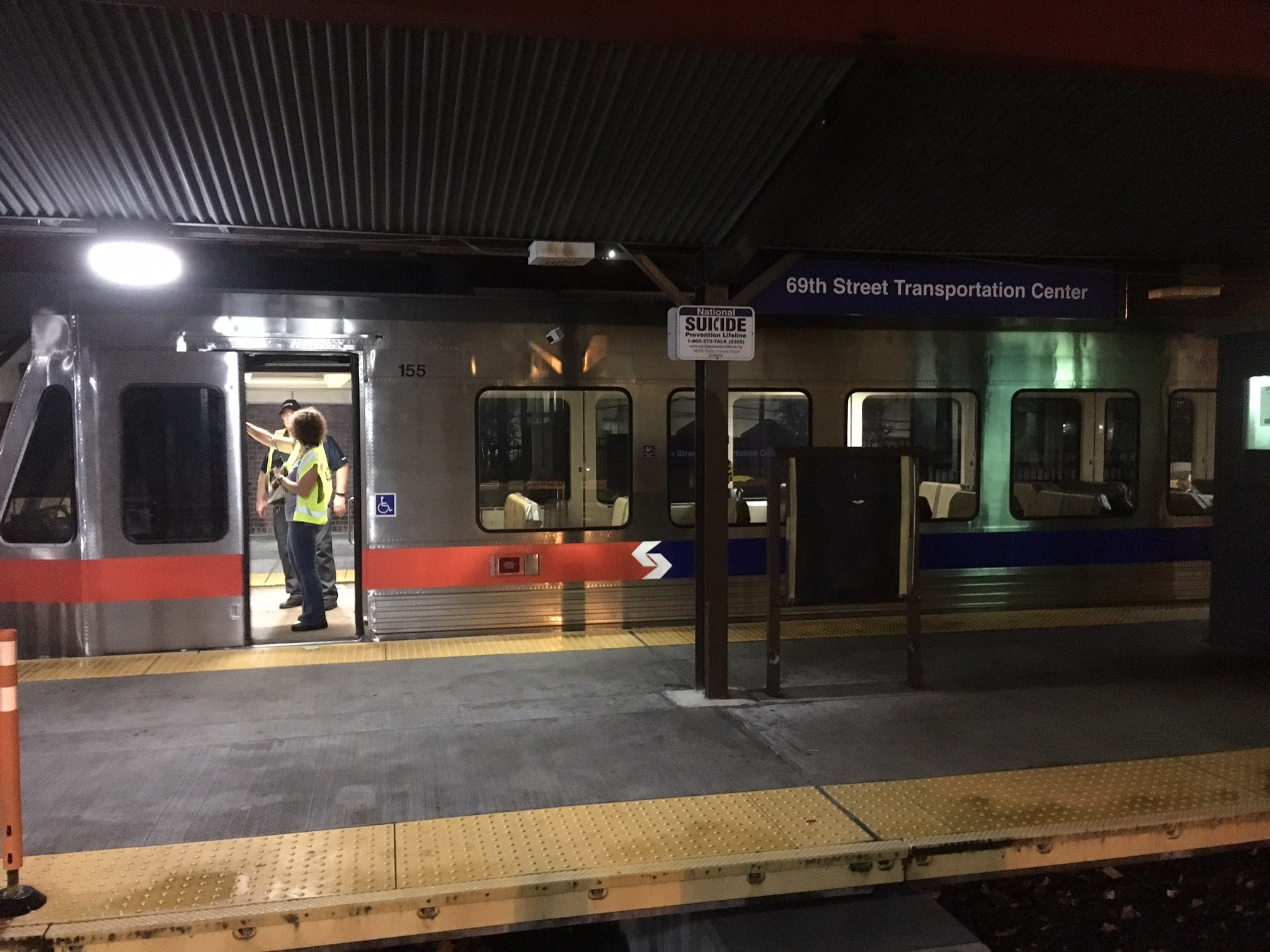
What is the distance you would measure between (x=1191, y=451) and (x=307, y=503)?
7.39 m

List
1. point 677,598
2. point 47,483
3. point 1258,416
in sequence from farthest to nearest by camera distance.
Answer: point 677,598 < point 1258,416 < point 47,483

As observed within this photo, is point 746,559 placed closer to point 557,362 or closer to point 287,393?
point 557,362

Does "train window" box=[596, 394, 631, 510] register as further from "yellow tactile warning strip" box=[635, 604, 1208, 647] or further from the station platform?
the station platform

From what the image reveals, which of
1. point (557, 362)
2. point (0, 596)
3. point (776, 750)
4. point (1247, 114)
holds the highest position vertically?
point (1247, 114)

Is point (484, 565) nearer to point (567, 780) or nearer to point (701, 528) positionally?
point (701, 528)

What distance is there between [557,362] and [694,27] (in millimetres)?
3530

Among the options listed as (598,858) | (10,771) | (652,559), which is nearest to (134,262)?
(10,771)

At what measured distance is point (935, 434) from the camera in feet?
25.3

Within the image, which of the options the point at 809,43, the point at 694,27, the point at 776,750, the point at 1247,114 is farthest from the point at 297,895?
the point at 1247,114

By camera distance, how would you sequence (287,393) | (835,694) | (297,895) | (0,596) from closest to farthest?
(297,895), (835,694), (0,596), (287,393)

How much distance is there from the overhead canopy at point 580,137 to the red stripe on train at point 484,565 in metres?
2.37

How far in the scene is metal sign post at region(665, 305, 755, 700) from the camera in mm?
5367

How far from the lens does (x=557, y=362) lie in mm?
6883

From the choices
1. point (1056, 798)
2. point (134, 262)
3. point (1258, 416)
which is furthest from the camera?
point (1258, 416)
